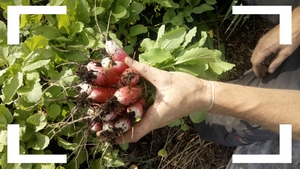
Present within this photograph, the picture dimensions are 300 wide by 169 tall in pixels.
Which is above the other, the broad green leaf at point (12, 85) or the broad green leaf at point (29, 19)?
the broad green leaf at point (29, 19)

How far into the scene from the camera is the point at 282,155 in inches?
64.9

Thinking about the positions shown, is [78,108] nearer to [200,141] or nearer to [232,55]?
[200,141]

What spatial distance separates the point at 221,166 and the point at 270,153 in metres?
0.27

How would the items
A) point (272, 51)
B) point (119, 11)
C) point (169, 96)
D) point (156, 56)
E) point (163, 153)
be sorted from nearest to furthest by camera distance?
1. point (169, 96)
2. point (156, 56)
3. point (119, 11)
4. point (272, 51)
5. point (163, 153)

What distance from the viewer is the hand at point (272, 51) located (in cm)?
153

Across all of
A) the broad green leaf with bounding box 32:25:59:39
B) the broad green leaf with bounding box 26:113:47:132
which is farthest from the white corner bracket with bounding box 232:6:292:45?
the broad green leaf with bounding box 26:113:47:132

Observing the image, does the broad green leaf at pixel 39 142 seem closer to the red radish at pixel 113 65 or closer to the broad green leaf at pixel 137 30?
the red radish at pixel 113 65

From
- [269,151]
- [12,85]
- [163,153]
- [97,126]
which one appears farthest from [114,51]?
[269,151]

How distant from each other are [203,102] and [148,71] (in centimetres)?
20

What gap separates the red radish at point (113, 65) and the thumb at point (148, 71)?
4 cm

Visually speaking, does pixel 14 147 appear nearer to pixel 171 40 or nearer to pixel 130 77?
pixel 130 77

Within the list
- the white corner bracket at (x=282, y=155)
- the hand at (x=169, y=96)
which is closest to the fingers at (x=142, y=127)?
the hand at (x=169, y=96)

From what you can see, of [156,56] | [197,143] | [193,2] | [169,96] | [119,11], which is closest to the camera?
[169,96]

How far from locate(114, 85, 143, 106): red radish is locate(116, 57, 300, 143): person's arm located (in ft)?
0.19
